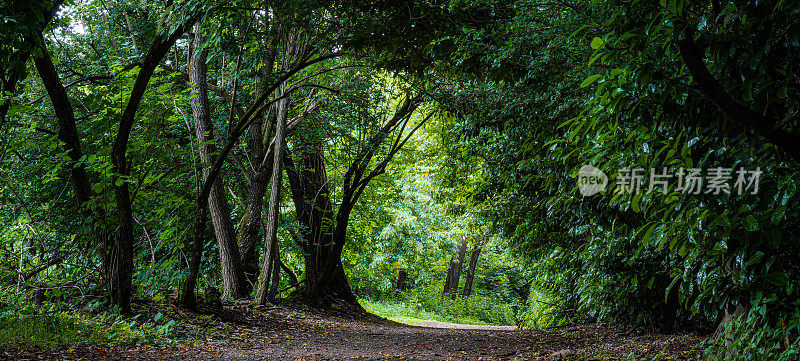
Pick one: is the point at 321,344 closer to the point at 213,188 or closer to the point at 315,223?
the point at 213,188

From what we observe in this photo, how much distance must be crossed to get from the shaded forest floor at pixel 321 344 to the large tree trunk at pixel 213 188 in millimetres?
742

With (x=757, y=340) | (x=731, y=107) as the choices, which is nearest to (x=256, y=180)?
(x=757, y=340)

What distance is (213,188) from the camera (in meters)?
8.21

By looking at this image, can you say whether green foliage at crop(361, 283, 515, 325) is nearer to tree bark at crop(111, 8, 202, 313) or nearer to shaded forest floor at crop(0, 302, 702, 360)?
shaded forest floor at crop(0, 302, 702, 360)

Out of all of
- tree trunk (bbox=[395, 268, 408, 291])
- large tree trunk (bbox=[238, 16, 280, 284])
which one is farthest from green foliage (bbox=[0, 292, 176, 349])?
tree trunk (bbox=[395, 268, 408, 291])

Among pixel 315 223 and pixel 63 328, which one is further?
pixel 315 223

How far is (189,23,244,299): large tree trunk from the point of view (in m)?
7.40

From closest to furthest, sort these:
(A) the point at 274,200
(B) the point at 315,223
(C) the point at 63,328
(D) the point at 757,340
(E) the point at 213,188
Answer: (D) the point at 757,340 → (C) the point at 63,328 → (E) the point at 213,188 → (A) the point at 274,200 → (B) the point at 315,223

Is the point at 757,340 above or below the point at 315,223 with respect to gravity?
below

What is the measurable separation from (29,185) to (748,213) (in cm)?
979

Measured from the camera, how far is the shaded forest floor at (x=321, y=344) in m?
4.60

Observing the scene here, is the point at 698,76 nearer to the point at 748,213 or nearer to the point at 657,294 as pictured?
the point at 748,213

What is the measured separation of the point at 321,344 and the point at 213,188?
123 inches

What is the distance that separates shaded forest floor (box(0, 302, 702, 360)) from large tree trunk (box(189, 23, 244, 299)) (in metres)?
0.74
